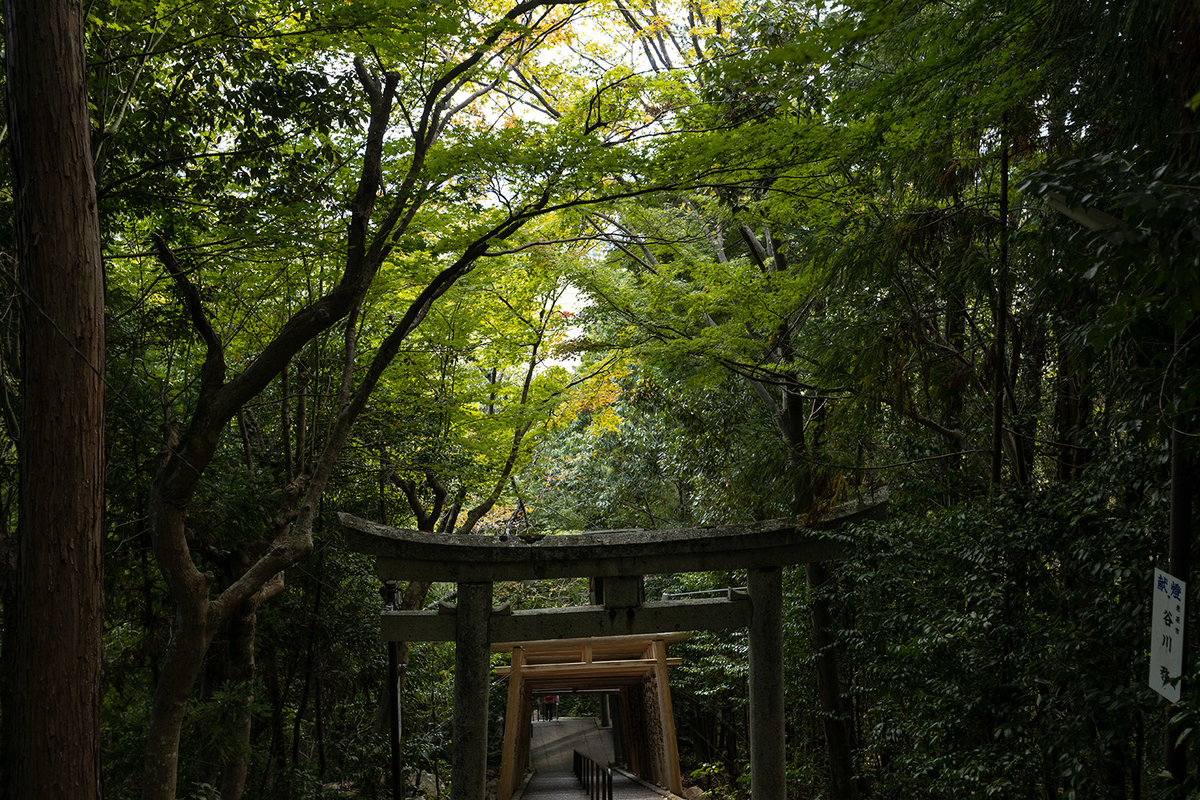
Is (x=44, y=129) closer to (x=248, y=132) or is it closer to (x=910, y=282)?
(x=248, y=132)

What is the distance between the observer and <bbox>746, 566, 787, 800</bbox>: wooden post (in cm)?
663

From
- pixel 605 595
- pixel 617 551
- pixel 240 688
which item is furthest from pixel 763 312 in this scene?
pixel 240 688

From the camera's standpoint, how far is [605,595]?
6.50m

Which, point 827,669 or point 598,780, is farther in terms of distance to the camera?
point 598,780

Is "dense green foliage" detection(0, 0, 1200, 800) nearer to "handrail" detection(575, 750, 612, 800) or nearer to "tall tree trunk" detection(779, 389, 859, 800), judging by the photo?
"tall tree trunk" detection(779, 389, 859, 800)

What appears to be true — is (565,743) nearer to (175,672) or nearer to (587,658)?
(587,658)

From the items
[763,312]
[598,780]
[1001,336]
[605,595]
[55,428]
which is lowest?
[598,780]

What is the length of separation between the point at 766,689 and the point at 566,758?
11.6 meters

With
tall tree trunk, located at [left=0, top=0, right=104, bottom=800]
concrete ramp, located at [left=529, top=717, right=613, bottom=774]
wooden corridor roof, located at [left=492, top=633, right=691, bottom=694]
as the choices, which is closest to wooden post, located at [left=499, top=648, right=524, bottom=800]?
wooden corridor roof, located at [left=492, top=633, right=691, bottom=694]

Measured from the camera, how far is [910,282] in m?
5.95

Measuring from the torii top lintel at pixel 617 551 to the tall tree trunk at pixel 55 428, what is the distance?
2.40 metres

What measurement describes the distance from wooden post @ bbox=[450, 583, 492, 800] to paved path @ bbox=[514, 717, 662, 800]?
12.1 ft

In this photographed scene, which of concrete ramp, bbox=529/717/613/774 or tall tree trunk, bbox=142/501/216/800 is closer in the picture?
tall tree trunk, bbox=142/501/216/800

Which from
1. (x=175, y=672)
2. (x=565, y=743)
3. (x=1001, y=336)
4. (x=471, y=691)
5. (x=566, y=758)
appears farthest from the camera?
(x=565, y=743)
